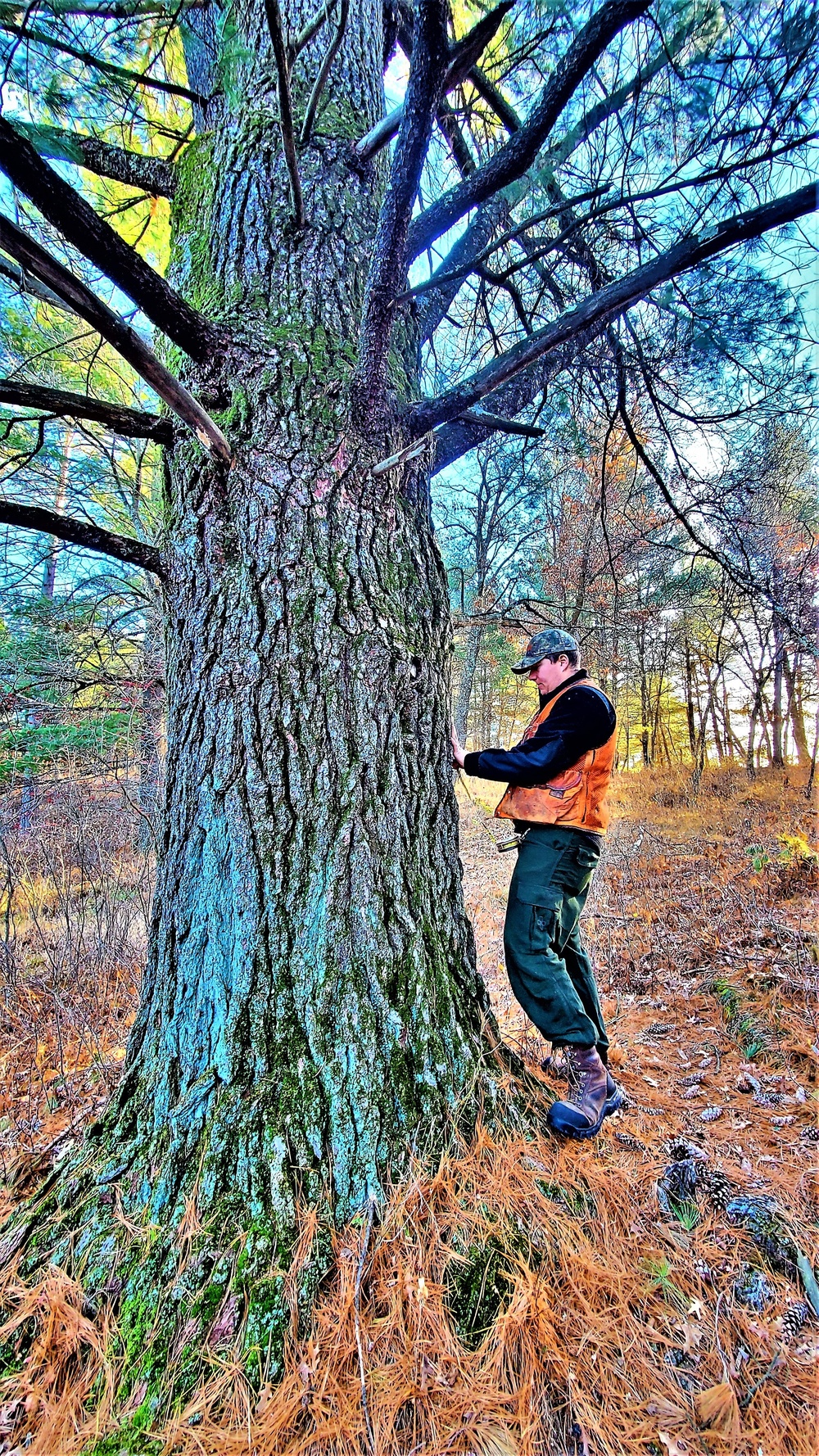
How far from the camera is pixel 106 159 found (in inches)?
87.7

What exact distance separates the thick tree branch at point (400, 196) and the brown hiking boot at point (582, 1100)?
2.40 metres

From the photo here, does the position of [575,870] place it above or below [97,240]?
below

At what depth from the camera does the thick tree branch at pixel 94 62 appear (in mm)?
1732

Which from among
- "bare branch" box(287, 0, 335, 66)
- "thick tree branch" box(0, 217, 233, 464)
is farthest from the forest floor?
"bare branch" box(287, 0, 335, 66)

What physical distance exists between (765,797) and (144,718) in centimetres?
1070

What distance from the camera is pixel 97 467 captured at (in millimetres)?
4195

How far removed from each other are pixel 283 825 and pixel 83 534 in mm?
1226

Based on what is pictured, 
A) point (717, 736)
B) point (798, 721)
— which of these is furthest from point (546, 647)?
point (717, 736)

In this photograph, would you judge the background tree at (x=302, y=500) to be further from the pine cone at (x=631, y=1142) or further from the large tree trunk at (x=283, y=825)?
the pine cone at (x=631, y=1142)

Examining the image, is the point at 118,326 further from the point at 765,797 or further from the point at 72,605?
the point at 765,797

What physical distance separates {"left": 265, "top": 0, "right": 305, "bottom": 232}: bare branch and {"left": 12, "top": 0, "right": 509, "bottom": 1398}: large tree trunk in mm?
164

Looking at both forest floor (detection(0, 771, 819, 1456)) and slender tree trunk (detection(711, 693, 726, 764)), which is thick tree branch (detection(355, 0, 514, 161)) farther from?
slender tree trunk (detection(711, 693, 726, 764))

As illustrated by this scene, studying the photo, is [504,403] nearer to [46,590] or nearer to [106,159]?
[106,159]

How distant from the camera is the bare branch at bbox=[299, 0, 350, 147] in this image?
1352 millimetres
